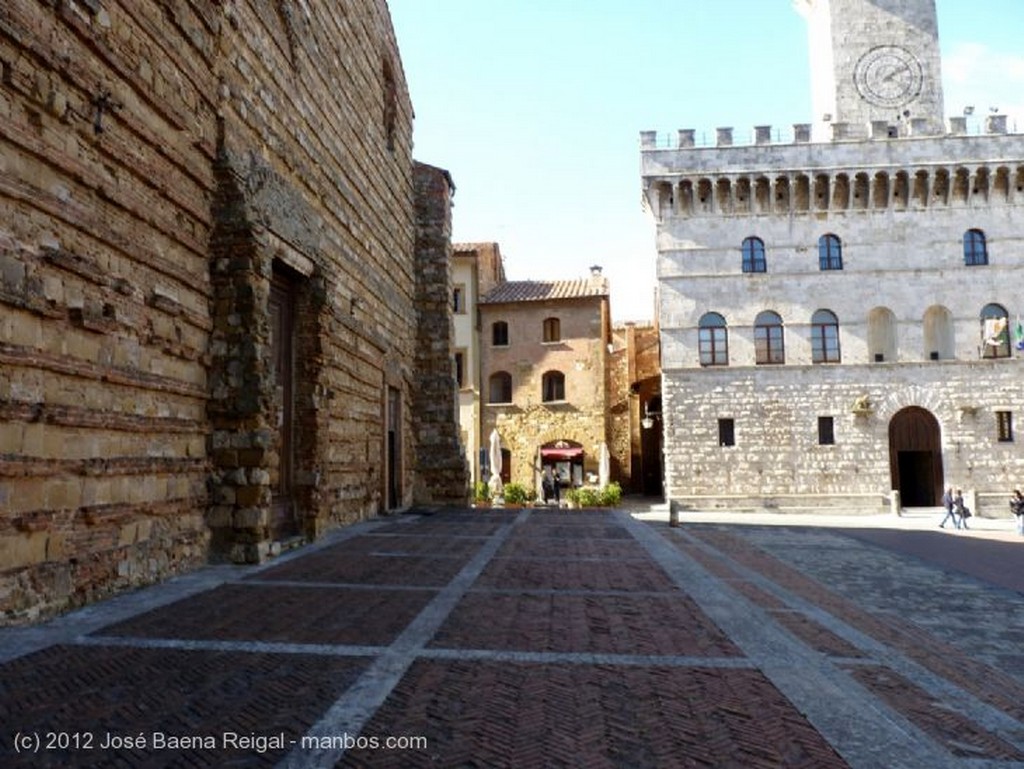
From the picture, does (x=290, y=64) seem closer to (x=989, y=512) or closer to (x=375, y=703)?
(x=375, y=703)

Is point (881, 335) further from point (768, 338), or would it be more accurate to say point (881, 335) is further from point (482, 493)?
point (482, 493)

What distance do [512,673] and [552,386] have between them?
1030 inches

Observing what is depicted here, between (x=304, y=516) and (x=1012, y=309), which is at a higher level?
(x=1012, y=309)

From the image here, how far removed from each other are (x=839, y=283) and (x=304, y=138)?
849 inches

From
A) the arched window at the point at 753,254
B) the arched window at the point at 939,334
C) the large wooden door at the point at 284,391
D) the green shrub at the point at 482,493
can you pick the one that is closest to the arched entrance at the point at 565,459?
the green shrub at the point at 482,493

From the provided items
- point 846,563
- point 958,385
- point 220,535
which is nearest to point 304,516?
point 220,535

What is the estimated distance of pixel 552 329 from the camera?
30.4 m

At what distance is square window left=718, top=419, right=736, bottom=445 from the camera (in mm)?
25688

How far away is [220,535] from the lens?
25.7 ft

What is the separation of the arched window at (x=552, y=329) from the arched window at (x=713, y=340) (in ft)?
20.9

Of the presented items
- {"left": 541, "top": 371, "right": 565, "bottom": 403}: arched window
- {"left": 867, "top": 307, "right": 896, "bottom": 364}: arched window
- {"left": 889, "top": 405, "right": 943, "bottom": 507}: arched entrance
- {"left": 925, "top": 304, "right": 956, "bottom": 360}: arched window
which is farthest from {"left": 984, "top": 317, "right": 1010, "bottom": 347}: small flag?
{"left": 541, "top": 371, "right": 565, "bottom": 403}: arched window

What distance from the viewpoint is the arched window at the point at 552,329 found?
30.3m

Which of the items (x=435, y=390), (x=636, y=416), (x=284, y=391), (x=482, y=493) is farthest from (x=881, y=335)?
(x=284, y=391)

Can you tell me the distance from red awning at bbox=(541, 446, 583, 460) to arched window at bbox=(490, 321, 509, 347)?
5048 mm
